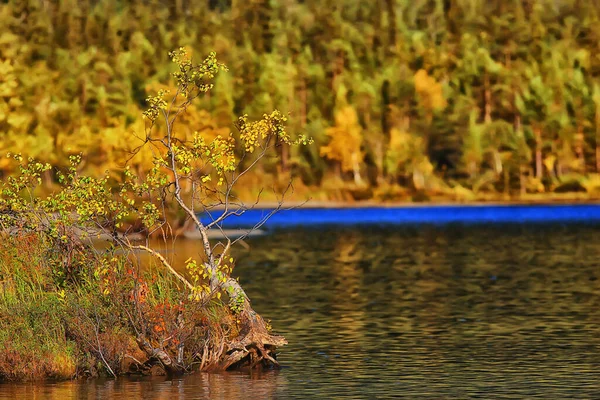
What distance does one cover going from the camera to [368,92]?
162 m

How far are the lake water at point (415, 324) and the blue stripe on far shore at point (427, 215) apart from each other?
106 feet

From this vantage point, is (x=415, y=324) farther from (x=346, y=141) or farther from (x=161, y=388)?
(x=346, y=141)

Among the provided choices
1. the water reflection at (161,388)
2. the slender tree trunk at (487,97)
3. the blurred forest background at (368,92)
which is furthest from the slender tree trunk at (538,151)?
the water reflection at (161,388)

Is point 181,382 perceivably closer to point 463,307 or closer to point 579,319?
point 579,319

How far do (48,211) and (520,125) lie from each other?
135 m

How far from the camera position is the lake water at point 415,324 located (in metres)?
25.4

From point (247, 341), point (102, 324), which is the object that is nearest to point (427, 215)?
point (247, 341)

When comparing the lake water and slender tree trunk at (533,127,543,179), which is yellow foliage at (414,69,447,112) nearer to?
slender tree trunk at (533,127,543,179)

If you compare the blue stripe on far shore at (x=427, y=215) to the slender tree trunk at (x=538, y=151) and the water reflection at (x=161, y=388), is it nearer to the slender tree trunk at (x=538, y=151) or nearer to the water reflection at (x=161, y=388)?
the slender tree trunk at (x=538, y=151)

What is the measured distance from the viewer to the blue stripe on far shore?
351 ft

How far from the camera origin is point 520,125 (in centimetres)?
15988

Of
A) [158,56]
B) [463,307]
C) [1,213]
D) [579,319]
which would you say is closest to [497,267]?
[463,307]

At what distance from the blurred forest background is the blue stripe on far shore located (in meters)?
9.82

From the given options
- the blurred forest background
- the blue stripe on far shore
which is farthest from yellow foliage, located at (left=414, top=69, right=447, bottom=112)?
the blue stripe on far shore
